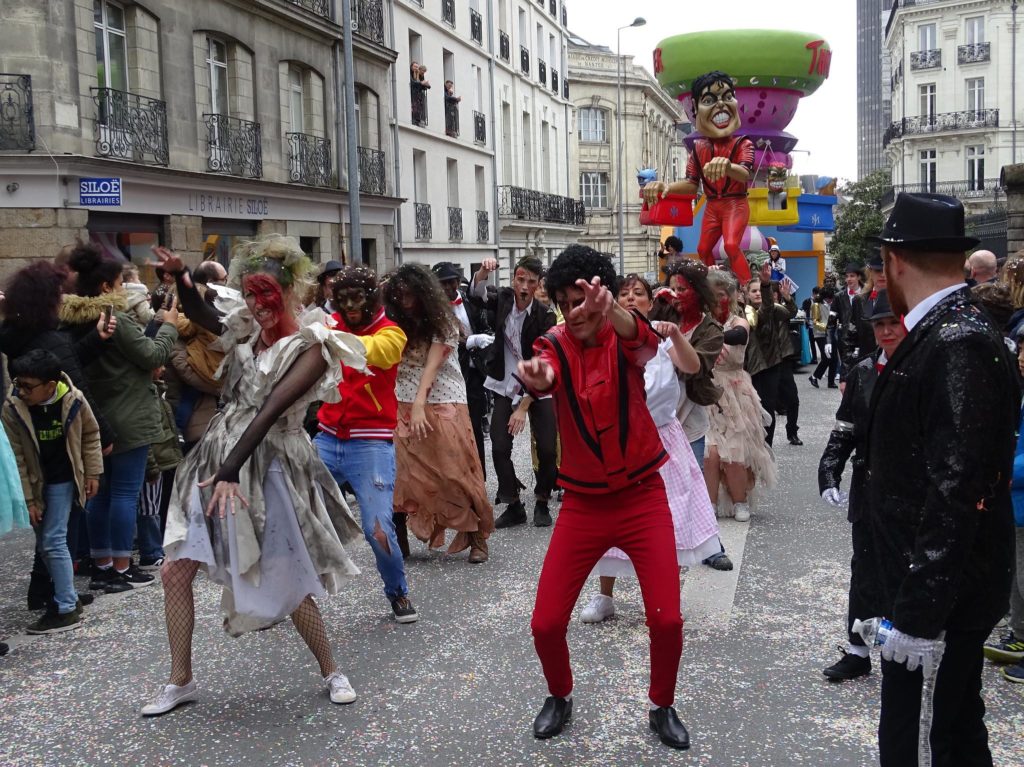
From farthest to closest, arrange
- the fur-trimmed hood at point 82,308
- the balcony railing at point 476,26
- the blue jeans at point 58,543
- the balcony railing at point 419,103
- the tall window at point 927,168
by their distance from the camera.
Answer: the tall window at point 927,168 < the balcony railing at point 476,26 < the balcony railing at point 419,103 < the fur-trimmed hood at point 82,308 < the blue jeans at point 58,543

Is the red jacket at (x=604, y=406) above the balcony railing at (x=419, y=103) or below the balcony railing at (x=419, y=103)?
below

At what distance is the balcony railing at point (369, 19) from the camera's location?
78.0 feet

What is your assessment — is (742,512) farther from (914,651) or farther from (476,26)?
(476,26)

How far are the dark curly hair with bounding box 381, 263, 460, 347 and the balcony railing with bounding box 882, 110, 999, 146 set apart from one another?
5634 cm

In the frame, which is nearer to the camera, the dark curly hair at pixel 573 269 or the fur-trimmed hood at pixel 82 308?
the dark curly hair at pixel 573 269

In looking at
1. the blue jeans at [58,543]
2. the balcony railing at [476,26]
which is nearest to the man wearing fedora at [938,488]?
the blue jeans at [58,543]

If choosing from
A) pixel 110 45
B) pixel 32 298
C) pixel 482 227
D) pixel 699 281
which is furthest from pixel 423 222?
pixel 32 298

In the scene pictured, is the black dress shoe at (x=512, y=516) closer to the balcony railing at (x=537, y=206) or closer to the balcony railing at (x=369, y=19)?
the balcony railing at (x=369, y=19)

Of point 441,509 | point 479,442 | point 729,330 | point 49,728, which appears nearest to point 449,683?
point 49,728

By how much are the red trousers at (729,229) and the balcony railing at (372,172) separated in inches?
456

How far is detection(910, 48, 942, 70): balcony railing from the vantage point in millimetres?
57812

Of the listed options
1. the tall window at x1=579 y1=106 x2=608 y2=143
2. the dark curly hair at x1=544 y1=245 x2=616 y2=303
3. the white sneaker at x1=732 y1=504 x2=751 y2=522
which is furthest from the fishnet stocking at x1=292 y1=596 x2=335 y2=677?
the tall window at x1=579 y1=106 x2=608 y2=143

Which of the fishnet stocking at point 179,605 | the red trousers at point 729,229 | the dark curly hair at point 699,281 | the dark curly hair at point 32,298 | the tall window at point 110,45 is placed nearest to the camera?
the fishnet stocking at point 179,605

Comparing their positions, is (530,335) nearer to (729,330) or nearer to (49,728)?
(729,330)
